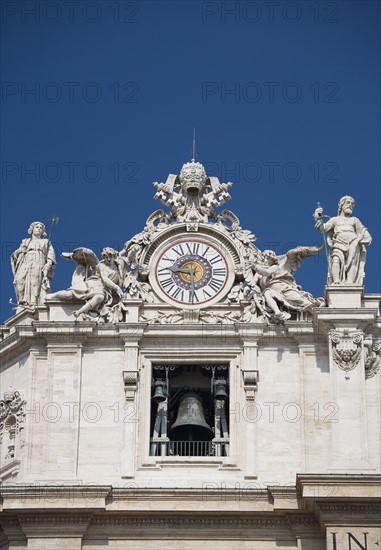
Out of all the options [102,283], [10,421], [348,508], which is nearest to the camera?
[348,508]

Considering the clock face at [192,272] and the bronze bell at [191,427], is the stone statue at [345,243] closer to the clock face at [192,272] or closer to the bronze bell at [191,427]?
the clock face at [192,272]

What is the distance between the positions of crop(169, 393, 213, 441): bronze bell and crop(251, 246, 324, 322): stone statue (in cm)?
227

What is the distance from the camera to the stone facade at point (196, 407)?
115ft

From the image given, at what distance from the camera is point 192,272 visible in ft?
124

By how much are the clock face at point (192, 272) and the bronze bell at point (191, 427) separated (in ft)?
6.67

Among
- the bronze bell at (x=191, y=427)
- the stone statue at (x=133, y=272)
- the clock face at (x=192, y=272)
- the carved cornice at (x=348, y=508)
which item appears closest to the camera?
the carved cornice at (x=348, y=508)

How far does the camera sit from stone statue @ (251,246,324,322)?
3703 cm

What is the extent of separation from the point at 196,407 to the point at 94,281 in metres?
3.05

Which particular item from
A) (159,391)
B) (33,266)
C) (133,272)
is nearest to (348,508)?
(159,391)

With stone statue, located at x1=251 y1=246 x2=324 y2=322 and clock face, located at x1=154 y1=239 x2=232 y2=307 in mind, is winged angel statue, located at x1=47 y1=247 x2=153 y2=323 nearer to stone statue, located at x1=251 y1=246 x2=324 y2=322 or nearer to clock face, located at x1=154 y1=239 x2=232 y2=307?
clock face, located at x1=154 y1=239 x2=232 y2=307

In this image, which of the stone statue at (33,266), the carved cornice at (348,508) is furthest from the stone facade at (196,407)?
the stone statue at (33,266)

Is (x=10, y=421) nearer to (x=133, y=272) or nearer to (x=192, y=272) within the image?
(x=133, y=272)

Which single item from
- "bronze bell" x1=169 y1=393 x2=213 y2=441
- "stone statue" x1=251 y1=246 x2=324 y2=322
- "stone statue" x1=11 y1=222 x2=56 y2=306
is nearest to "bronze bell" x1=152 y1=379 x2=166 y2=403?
"bronze bell" x1=169 y1=393 x2=213 y2=441

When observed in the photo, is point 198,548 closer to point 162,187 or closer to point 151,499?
point 151,499
